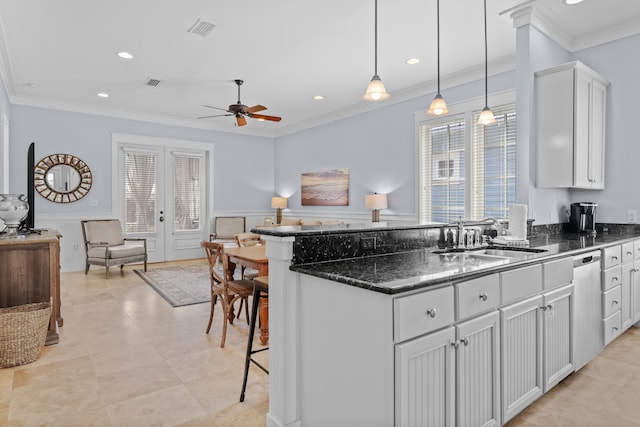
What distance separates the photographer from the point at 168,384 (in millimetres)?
2521

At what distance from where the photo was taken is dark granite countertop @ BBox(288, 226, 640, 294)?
1540 mm

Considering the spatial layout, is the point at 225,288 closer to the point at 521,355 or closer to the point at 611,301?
the point at 521,355

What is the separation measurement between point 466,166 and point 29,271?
4.84 m

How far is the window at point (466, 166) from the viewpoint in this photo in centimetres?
468

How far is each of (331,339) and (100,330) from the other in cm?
285

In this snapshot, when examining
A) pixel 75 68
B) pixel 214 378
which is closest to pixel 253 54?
pixel 75 68

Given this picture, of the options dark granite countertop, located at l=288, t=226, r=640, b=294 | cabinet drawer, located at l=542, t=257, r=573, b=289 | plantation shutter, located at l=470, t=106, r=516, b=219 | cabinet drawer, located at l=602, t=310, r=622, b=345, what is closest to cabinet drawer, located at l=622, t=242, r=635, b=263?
cabinet drawer, located at l=602, t=310, r=622, b=345

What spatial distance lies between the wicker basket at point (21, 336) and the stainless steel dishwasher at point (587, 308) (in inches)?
149

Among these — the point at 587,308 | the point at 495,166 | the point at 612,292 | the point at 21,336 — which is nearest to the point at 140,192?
the point at 21,336

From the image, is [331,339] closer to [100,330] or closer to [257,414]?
[257,414]

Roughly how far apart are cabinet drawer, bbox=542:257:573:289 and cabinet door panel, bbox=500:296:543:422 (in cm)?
14

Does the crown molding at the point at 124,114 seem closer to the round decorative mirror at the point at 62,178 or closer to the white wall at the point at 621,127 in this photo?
the round decorative mirror at the point at 62,178

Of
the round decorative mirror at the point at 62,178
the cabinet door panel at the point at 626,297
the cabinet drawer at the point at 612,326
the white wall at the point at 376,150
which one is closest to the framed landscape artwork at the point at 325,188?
the white wall at the point at 376,150

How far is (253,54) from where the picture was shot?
14.5ft
